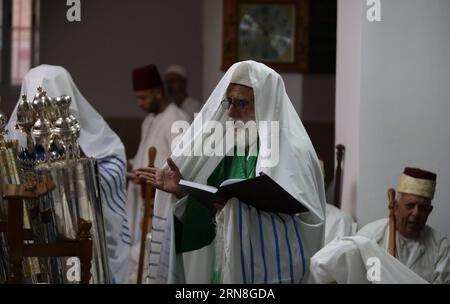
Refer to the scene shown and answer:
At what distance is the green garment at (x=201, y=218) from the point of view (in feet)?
17.0

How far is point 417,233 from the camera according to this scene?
20.5 feet

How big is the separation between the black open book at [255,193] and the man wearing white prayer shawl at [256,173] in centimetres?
4

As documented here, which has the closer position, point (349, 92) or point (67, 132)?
point (67, 132)

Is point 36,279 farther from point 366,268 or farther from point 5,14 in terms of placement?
point 5,14

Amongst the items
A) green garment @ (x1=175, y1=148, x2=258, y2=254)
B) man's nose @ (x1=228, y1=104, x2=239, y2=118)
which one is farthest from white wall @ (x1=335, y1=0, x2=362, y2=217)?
man's nose @ (x1=228, y1=104, x2=239, y2=118)

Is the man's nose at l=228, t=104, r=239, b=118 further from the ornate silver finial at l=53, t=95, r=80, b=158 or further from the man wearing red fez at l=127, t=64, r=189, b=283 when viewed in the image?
the man wearing red fez at l=127, t=64, r=189, b=283

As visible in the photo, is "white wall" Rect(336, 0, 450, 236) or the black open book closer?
the black open book

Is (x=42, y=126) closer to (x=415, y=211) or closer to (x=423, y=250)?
(x=415, y=211)

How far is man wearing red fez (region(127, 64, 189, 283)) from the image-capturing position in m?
9.09

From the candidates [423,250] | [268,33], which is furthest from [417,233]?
[268,33]

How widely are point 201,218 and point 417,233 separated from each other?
60.3 inches

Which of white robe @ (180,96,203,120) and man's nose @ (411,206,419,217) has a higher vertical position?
white robe @ (180,96,203,120)

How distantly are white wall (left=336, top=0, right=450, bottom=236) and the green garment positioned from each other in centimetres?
150
